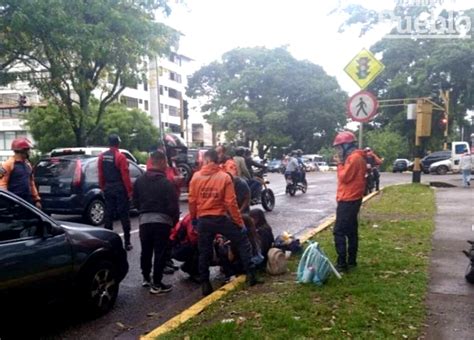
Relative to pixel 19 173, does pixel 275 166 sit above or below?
below

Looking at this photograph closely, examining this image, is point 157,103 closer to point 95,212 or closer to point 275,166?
point 275,166

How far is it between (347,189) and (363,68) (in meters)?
3.53

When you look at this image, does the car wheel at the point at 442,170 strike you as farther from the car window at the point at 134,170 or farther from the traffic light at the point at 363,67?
the traffic light at the point at 363,67

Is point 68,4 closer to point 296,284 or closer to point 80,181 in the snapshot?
point 80,181

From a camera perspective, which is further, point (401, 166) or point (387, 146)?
point (387, 146)

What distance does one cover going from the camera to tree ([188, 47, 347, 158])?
155ft

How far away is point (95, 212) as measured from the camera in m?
10.4

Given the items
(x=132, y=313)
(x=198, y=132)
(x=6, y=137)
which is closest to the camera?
(x=132, y=313)

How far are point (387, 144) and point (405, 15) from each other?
29361mm

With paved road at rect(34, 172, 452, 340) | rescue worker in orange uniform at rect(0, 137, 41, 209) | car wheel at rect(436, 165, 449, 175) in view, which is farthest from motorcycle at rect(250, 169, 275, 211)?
car wheel at rect(436, 165, 449, 175)

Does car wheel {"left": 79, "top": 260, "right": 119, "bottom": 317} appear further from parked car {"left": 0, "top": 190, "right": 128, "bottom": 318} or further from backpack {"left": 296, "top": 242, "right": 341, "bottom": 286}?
backpack {"left": 296, "top": 242, "right": 341, "bottom": 286}

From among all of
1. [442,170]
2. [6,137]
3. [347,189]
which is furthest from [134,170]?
[6,137]

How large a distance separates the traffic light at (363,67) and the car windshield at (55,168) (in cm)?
613

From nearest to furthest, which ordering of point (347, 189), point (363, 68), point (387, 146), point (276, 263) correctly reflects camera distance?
point (347, 189) < point (276, 263) < point (363, 68) < point (387, 146)
